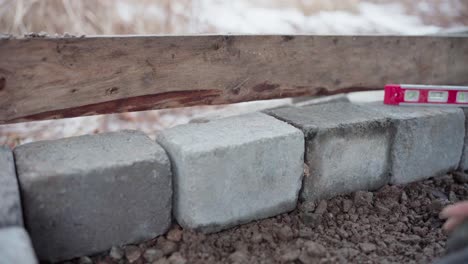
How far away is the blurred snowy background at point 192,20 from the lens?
12.1 ft

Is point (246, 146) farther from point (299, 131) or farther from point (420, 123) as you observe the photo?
point (420, 123)

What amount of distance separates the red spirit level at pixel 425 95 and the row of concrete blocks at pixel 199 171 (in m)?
0.09

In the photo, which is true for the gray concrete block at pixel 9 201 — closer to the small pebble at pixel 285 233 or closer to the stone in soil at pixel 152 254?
the stone in soil at pixel 152 254

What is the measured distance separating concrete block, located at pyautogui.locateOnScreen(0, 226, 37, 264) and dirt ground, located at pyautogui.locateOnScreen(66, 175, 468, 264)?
0.38 metres

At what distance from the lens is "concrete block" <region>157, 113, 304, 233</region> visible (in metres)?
1.81

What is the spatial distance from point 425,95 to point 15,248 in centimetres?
203

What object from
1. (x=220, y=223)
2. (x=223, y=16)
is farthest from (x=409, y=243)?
(x=223, y=16)

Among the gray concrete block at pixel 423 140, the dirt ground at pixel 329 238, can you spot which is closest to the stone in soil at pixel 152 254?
the dirt ground at pixel 329 238

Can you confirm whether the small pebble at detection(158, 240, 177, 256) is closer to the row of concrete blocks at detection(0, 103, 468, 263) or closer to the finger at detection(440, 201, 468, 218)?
the row of concrete blocks at detection(0, 103, 468, 263)

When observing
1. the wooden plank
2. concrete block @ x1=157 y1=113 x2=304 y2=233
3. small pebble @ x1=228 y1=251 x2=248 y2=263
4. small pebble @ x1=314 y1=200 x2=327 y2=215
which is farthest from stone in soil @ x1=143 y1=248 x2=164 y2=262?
small pebble @ x1=314 y1=200 x2=327 y2=215

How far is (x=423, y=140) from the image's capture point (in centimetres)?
237

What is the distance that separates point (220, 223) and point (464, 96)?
1.50 m

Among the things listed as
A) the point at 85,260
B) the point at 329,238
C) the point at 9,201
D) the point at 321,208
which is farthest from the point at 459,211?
the point at 9,201

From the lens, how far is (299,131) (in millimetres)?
2008
